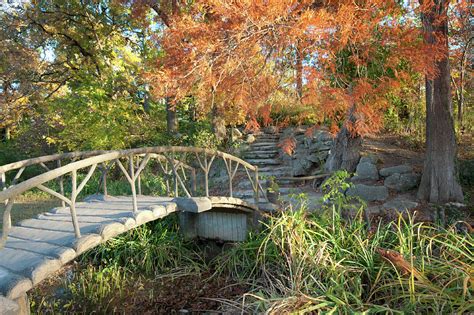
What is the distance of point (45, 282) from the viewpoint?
5340 mm

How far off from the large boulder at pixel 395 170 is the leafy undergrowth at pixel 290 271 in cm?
218

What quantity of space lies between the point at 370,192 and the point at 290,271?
3976mm

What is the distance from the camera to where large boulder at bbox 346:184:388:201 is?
683cm

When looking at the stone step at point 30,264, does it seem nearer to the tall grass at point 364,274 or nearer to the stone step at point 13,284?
the stone step at point 13,284

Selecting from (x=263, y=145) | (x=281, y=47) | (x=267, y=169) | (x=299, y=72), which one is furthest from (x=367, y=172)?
(x=263, y=145)

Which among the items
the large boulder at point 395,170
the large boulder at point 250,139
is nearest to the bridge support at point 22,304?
the large boulder at point 395,170

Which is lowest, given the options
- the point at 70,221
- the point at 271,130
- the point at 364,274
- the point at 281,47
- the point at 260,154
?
the point at 364,274

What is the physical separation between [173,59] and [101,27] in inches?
318

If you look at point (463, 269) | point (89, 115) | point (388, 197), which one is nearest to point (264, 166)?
point (388, 197)

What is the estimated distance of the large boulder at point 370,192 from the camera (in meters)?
6.83

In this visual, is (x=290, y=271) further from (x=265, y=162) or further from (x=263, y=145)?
(x=263, y=145)

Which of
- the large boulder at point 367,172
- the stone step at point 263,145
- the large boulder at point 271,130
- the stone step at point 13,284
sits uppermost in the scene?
the large boulder at point 271,130

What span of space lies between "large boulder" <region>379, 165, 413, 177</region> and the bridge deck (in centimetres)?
410

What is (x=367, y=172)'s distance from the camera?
7629 millimetres
